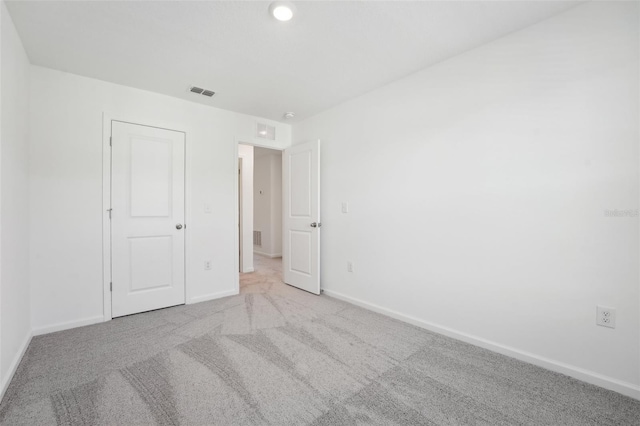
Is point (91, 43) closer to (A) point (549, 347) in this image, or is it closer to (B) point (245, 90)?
(B) point (245, 90)

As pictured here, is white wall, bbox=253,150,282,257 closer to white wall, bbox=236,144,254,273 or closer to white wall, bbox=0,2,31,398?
white wall, bbox=236,144,254,273

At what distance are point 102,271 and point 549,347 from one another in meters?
3.91

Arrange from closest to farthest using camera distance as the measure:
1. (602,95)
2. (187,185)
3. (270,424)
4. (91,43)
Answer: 1. (270,424)
2. (602,95)
3. (91,43)
4. (187,185)

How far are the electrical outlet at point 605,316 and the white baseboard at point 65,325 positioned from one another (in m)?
4.12

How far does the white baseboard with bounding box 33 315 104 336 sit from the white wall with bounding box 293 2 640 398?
2844 mm

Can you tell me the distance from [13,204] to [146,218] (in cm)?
113

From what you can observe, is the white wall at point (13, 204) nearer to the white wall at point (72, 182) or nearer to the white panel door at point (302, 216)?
the white wall at point (72, 182)

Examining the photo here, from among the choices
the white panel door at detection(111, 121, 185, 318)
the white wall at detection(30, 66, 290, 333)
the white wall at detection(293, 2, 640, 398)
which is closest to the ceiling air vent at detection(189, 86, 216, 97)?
the white wall at detection(30, 66, 290, 333)

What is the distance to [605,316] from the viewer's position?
1794 millimetres

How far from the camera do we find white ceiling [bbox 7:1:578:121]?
186cm

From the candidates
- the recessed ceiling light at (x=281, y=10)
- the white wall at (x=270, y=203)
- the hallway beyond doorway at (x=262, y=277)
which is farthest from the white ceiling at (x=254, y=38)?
the white wall at (x=270, y=203)

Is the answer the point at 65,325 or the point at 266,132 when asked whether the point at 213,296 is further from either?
the point at 266,132

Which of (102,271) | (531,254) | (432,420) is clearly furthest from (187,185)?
(531,254)

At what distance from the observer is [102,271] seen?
285cm
